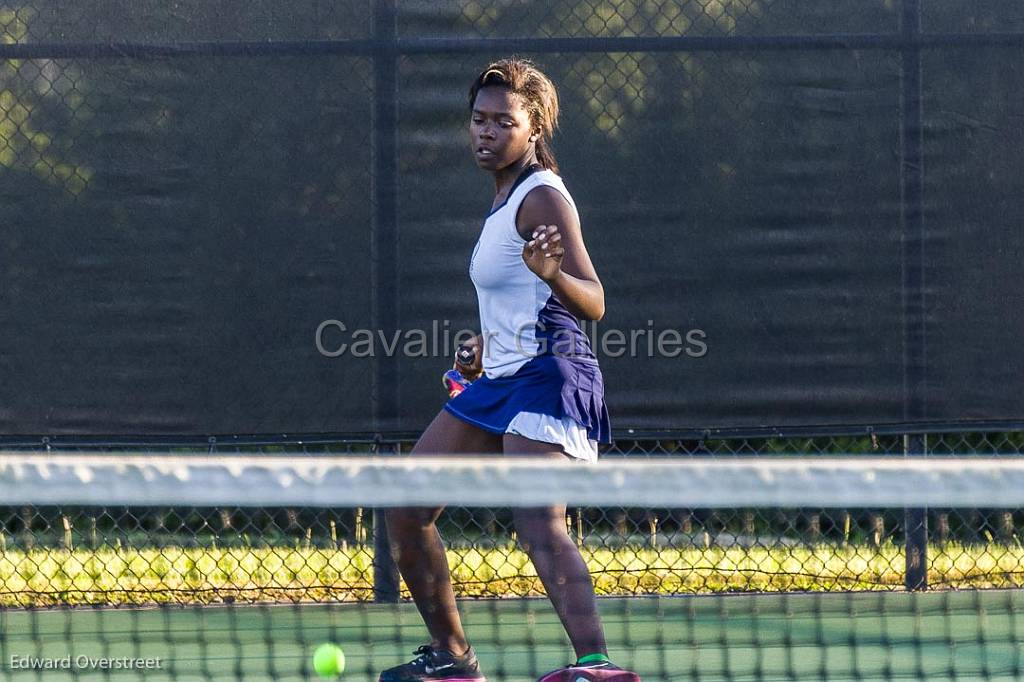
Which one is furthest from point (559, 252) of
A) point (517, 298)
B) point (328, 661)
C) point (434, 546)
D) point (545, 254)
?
point (328, 661)

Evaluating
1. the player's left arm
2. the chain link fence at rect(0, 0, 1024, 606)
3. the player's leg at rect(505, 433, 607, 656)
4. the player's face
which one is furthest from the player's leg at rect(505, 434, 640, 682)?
the chain link fence at rect(0, 0, 1024, 606)

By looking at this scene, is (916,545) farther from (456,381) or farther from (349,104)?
(349,104)

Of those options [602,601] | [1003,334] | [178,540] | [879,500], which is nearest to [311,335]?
[178,540]

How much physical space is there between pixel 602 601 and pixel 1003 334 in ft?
5.21

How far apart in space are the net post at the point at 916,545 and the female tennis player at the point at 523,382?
69.0 inches

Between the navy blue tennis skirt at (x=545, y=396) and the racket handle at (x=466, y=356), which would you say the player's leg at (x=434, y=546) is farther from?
the racket handle at (x=466, y=356)

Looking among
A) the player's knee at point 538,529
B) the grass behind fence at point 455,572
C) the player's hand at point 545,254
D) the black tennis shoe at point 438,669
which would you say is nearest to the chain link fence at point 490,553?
the grass behind fence at point 455,572

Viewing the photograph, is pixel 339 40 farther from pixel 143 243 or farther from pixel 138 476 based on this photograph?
pixel 138 476

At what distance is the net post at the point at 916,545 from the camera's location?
167 inches

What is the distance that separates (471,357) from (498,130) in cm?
60

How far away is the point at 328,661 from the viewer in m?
3.20

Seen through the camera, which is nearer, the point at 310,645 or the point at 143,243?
the point at 310,645

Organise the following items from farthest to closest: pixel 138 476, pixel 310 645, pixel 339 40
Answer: pixel 339 40 < pixel 310 645 < pixel 138 476

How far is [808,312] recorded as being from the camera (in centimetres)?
423
